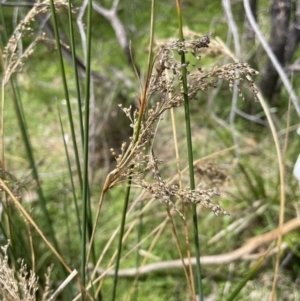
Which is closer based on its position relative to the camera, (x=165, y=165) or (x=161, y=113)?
(x=161, y=113)

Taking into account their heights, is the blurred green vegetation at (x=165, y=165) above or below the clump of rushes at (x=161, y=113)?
below

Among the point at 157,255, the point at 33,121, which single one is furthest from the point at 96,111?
the point at 157,255

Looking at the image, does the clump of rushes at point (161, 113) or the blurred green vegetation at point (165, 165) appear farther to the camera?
the blurred green vegetation at point (165, 165)

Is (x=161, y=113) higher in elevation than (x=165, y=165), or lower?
higher

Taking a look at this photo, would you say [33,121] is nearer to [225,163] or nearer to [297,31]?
[225,163]

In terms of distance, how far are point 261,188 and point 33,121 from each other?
104 cm

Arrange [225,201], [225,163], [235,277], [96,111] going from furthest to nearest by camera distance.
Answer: [96,111] → [225,163] → [225,201] → [235,277]

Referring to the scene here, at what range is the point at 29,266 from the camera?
66 cm

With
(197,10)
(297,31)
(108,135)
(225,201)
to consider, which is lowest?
(225,201)

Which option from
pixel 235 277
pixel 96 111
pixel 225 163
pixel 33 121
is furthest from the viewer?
pixel 33 121

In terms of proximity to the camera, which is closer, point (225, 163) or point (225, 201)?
point (225, 201)

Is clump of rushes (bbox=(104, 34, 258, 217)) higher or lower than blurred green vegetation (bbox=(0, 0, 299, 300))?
higher

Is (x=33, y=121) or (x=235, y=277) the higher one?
(x=33, y=121)

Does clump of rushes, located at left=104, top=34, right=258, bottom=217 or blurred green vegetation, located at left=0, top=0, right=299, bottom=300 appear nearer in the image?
clump of rushes, located at left=104, top=34, right=258, bottom=217
